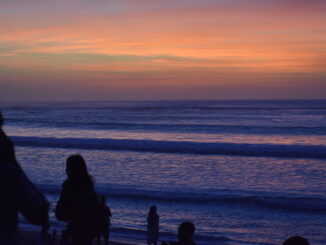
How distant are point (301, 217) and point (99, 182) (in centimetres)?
591

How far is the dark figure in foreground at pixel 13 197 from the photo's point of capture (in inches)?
66.3

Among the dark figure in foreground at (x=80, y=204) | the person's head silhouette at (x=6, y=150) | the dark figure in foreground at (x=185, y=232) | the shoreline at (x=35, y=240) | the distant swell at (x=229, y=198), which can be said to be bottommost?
the shoreline at (x=35, y=240)

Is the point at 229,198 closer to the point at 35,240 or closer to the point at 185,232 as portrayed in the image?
the point at 35,240

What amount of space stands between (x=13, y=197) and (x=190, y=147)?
Answer: 21102 millimetres

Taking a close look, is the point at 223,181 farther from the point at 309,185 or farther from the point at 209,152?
the point at 209,152

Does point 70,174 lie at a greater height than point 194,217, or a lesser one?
greater

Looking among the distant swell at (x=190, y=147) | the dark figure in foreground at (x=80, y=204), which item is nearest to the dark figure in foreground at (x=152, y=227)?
the dark figure in foreground at (x=80, y=204)

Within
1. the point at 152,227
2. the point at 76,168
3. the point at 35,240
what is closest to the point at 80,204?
the point at 76,168

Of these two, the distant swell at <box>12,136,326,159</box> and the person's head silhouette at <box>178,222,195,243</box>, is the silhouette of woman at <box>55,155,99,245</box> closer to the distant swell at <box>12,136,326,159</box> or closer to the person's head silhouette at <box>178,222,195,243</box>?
the person's head silhouette at <box>178,222,195,243</box>

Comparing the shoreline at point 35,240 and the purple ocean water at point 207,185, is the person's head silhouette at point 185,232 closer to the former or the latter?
the shoreline at point 35,240

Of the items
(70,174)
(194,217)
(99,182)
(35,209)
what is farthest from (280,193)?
(35,209)

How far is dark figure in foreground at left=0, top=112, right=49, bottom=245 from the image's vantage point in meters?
1.68

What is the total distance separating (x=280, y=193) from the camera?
10773 mm

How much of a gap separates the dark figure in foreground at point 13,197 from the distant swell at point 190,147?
18.8 metres
